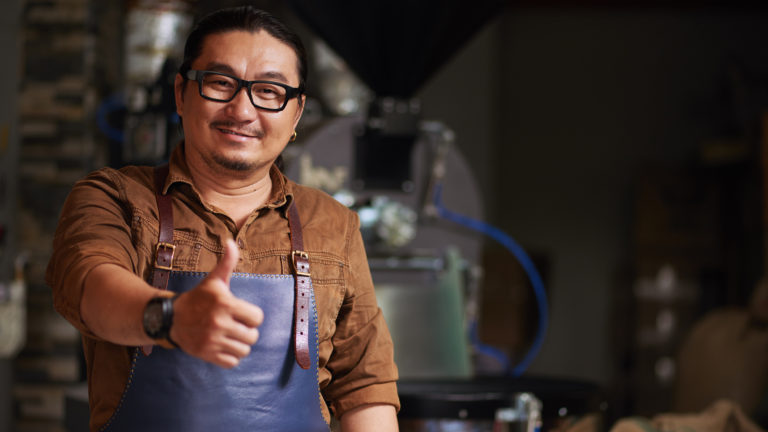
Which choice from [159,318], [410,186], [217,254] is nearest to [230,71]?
[217,254]

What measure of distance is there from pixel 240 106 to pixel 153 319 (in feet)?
1.21

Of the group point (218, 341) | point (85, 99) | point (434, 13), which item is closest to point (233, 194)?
point (218, 341)

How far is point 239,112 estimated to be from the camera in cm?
127

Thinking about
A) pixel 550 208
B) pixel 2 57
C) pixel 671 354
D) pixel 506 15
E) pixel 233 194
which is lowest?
pixel 671 354

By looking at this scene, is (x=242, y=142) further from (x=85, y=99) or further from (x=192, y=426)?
(x=85, y=99)

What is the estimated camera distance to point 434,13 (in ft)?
8.57

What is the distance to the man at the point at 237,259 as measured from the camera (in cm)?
123

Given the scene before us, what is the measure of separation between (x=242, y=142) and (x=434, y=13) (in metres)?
1.46

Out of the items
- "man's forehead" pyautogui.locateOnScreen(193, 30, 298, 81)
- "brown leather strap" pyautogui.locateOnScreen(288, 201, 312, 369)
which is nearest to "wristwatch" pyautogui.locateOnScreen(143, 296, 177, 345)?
"brown leather strap" pyautogui.locateOnScreen(288, 201, 312, 369)

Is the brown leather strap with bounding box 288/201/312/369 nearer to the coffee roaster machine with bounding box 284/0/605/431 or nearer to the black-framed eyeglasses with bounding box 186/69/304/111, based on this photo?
the black-framed eyeglasses with bounding box 186/69/304/111

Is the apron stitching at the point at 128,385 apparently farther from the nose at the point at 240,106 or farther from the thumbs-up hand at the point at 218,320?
Result: the nose at the point at 240,106

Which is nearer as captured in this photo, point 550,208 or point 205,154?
point 205,154

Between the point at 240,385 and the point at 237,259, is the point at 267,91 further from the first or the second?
the point at 240,385

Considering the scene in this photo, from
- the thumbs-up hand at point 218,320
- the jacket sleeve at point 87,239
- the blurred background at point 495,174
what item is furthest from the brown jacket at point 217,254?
the blurred background at point 495,174
